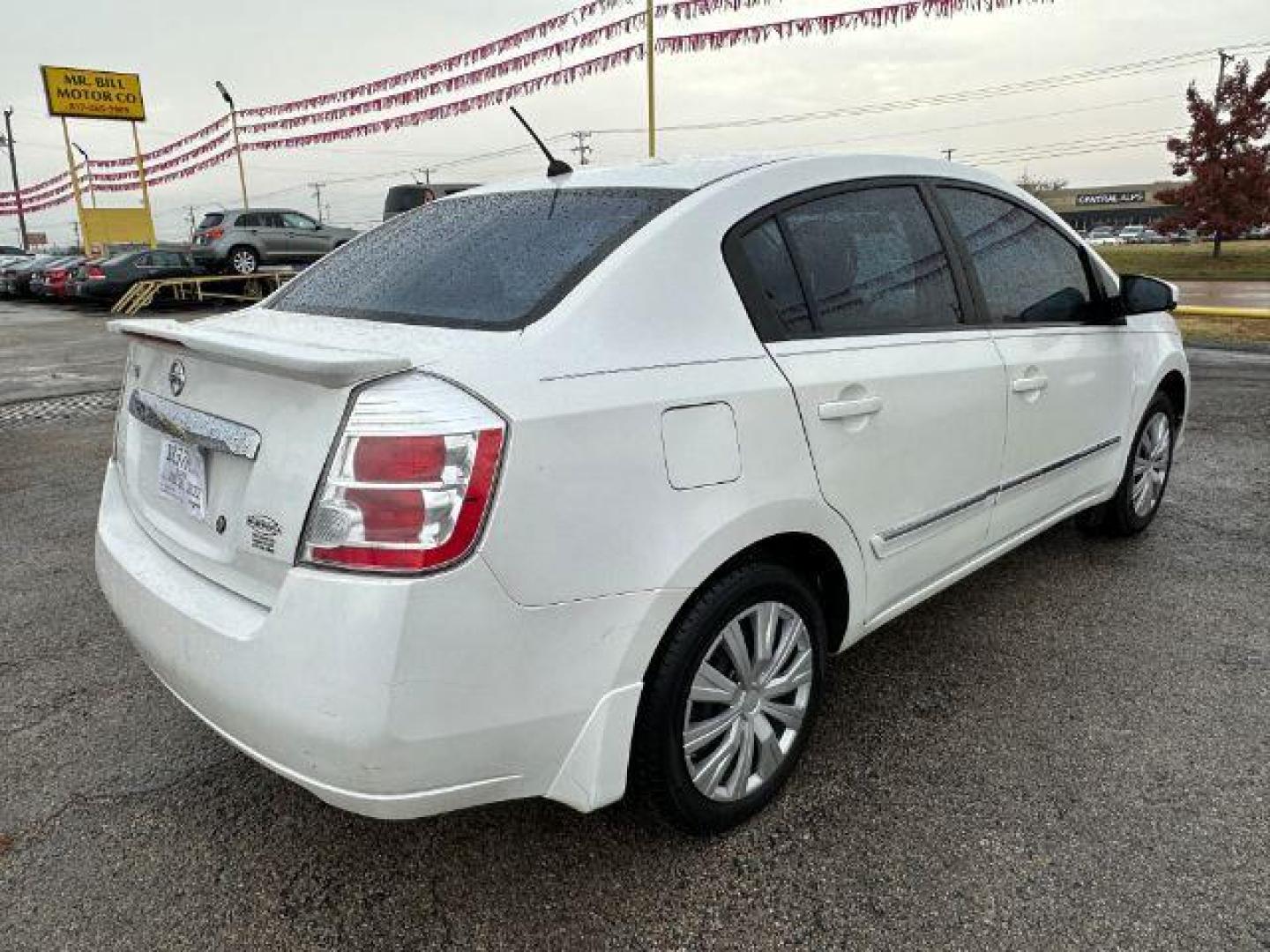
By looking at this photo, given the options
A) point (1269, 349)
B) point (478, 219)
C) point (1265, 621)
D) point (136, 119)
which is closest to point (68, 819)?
point (478, 219)

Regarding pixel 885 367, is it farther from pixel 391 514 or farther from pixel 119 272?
pixel 119 272

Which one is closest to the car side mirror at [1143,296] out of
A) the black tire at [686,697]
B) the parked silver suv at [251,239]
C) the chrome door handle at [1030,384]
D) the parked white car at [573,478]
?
the chrome door handle at [1030,384]

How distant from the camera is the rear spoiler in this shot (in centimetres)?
165

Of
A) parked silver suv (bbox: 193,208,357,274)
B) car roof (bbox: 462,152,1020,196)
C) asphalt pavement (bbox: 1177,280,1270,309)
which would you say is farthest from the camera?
parked silver suv (bbox: 193,208,357,274)

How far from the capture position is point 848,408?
7.38 ft

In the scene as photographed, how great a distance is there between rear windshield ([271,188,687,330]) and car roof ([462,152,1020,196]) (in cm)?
7

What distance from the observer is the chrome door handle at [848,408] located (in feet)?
7.21

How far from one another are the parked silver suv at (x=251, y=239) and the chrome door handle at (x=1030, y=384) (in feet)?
72.0

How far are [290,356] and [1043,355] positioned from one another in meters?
2.44

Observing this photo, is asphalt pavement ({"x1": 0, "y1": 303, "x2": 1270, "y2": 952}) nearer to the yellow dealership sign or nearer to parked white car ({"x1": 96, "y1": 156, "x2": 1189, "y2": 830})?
parked white car ({"x1": 96, "y1": 156, "x2": 1189, "y2": 830})

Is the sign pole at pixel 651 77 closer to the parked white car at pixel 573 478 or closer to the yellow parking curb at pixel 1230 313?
the yellow parking curb at pixel 1230 313

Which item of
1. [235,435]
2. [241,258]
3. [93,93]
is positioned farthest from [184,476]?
[93,93]

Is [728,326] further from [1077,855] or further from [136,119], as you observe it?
[136,119]

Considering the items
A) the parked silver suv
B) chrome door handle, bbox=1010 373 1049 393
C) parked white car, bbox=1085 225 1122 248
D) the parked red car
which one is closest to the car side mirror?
chrome door handle, bbox=1010 373 1049 393
